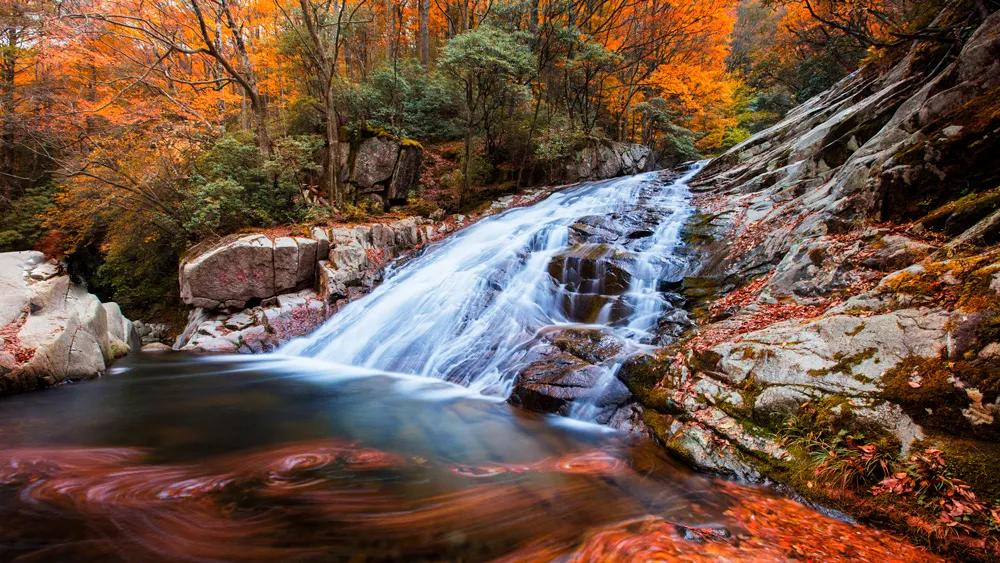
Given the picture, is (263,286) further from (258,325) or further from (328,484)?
(328,484)

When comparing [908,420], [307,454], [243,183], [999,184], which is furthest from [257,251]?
[999,184]

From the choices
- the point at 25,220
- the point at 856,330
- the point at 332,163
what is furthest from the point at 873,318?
the point at 25,220

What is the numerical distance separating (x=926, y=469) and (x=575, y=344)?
12.2ft

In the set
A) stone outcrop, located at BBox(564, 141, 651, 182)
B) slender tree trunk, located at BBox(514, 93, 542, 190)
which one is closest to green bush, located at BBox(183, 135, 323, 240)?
slender tree trunk, located at BBox(514, 93, 542, 190)

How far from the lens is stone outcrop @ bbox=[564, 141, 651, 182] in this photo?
17.3 meters

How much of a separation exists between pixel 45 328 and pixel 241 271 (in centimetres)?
367

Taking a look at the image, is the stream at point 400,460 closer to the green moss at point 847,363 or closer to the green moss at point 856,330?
the green moss at point 847,363

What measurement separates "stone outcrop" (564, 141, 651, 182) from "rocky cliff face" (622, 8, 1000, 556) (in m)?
10.7

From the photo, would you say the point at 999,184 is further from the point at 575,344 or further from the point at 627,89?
the point at 627,89

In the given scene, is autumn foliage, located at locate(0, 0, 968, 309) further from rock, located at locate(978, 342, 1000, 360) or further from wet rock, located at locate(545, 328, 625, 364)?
wet rock, located at locate(545, 328, 625, 364)

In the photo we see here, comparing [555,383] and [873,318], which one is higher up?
[873,318]

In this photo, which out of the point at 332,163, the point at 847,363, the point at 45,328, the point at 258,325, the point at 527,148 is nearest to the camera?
the point at 847,363

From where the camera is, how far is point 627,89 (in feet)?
63.5

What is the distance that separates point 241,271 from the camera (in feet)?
30.9
